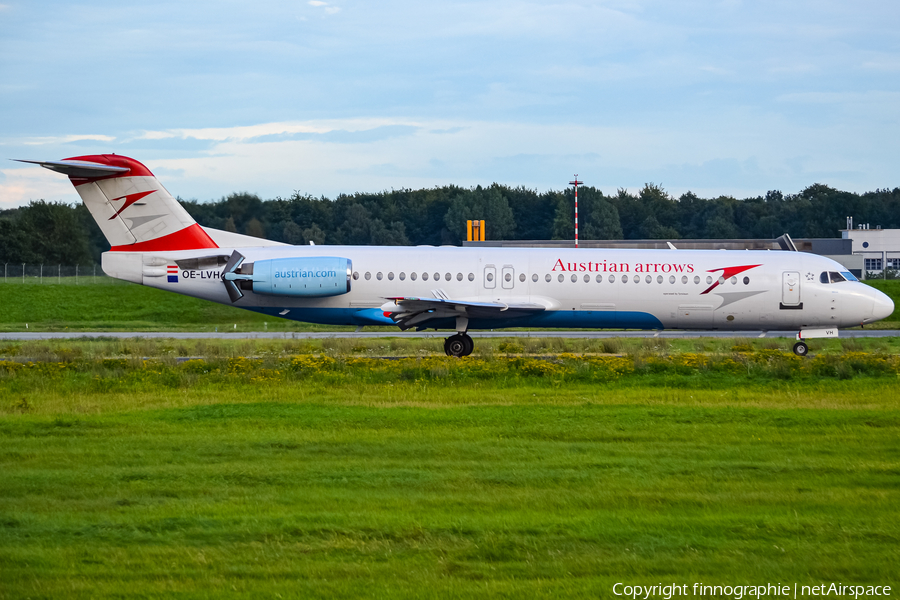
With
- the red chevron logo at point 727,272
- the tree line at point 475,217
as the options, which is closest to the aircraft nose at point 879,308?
the red chevron logo at point 727,272

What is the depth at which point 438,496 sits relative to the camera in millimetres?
9461

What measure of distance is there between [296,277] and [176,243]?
3812mm

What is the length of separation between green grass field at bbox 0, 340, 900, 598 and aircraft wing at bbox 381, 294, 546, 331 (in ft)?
21.5

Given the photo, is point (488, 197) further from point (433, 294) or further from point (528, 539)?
point (528, 539)

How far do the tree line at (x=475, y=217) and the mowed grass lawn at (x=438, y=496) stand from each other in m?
32.7

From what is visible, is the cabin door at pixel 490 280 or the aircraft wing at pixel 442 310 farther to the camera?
the cabin door at pixel 490 280

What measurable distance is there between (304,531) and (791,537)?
425cm

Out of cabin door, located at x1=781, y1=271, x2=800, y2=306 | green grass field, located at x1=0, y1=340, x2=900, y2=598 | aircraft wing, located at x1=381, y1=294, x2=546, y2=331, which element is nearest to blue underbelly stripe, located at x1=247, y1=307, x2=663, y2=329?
aircraft wing, located at x1=381, y1=294, x2=546, y2=331

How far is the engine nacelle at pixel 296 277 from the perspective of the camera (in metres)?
26.1

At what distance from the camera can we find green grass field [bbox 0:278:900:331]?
142ft

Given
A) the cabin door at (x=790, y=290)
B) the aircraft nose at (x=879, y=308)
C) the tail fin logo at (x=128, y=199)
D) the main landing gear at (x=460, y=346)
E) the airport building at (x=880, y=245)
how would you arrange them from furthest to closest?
1. the airport building at (x=880, y=245)
2. the cabin door at (x=790, y=290)
3. the aircraft nose at (x=879, y=308)
4. the tail fin logo at (x=128, y=199)
5. the main landing gear at (x=460, y=346)

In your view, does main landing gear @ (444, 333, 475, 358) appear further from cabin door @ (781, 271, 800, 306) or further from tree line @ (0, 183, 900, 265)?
tree line @ (0, 183, 900, 265)

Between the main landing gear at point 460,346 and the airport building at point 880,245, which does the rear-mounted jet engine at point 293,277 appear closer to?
the main landing gear at point 460,346

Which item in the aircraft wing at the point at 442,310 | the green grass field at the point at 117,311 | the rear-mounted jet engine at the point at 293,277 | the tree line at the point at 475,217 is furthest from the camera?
Answer: the tree line at the point at 475,217
